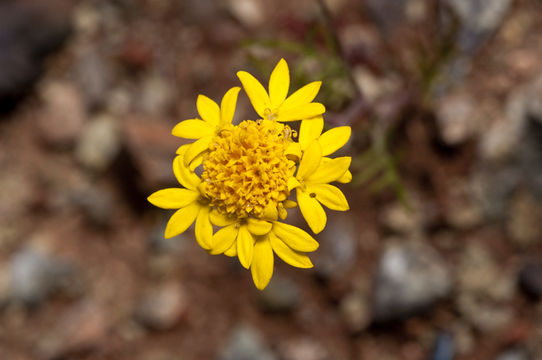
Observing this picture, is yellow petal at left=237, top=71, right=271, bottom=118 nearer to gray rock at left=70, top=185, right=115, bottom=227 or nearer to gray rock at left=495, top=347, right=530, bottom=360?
gray rock at left=495, top=347, right=530, bottom=360

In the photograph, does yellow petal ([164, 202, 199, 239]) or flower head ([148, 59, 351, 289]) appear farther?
yellow petal ([164, 202, 199, 239])

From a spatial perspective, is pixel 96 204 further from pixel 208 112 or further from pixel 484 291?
pixel 484 291

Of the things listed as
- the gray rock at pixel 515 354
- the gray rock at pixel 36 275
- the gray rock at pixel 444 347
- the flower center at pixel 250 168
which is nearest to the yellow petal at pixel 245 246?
the flower center at pixel 250 168

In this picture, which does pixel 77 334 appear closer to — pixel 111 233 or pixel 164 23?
pixel 111 233

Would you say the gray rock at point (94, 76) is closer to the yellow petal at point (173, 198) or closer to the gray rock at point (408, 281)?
the yellow petal at point (173, 198)

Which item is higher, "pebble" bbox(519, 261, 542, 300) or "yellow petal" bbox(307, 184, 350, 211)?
"yellow petal" bbox(307, 184, 350, 211)

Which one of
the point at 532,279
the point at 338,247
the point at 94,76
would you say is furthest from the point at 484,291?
the point at 94,76

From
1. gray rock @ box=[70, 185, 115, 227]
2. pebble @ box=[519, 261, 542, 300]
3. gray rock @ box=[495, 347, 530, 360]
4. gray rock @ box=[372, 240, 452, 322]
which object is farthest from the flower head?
gray rock @ box=[70, 185, 115, 227]
